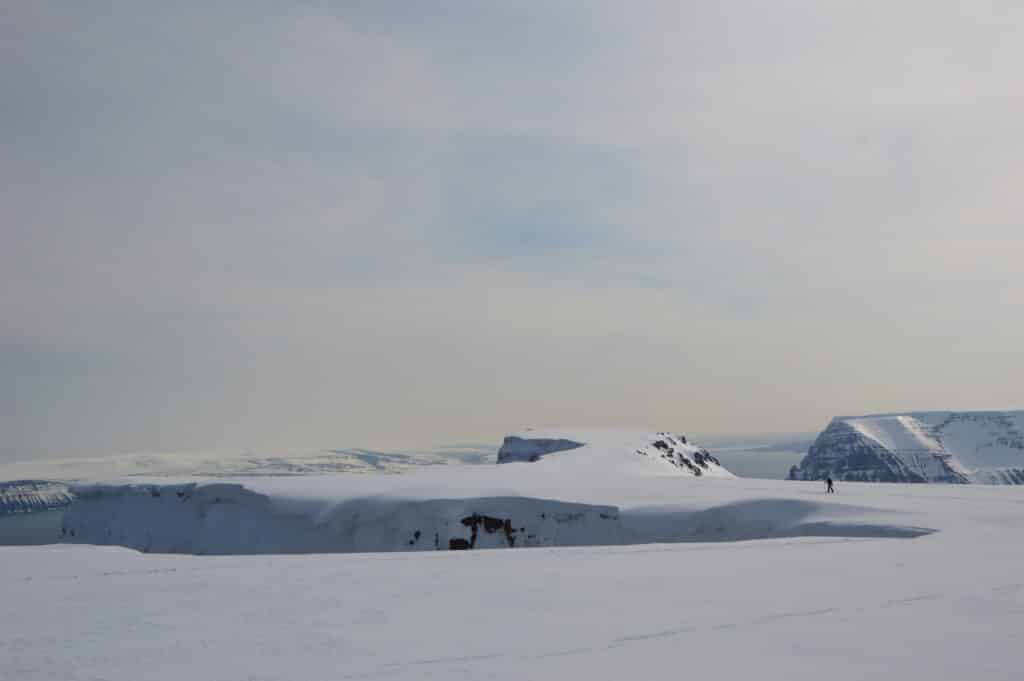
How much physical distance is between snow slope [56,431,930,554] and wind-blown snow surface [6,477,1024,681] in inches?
314

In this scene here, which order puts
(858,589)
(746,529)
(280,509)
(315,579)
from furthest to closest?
(280,509) < (746,529) < (315,579) < (858,589)

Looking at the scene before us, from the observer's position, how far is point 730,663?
8320 mm

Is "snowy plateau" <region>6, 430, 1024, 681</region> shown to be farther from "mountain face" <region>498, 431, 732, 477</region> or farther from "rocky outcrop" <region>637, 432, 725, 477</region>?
"rocky outcrop" <region>637, 432, 725, 477</region>

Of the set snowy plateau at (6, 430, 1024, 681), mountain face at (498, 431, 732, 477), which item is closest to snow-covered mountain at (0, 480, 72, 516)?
mountain face at (498, 431, 732, 477)

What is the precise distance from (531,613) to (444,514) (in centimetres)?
1831

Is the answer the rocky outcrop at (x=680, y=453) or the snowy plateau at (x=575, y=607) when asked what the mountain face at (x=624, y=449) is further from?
the snowy plateau at (x=575, y=607)

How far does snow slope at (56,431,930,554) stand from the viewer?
25.5 m

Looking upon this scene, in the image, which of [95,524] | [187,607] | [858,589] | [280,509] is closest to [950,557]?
[858,589]

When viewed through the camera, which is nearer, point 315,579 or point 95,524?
point 315,579

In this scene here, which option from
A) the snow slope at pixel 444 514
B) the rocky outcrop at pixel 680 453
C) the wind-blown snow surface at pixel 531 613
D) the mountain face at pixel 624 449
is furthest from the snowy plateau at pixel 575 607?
the rocky outcrop at pixel 680 453

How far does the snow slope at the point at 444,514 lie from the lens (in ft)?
83.6

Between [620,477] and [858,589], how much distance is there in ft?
93.5

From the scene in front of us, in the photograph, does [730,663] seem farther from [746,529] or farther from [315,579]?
[746,529]

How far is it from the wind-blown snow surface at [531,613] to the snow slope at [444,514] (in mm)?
7982
